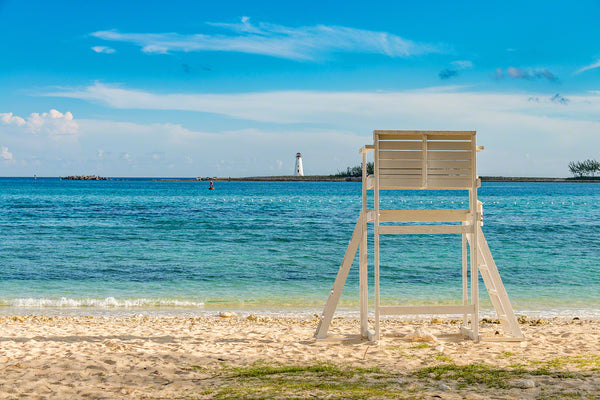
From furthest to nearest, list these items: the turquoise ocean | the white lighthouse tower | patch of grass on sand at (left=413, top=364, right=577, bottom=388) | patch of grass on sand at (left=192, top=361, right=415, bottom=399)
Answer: the white lighthouse tower
the turquoise ocean
patch of grass on sand at (left=413, top=364, right=577, bottom=388)
patch of grass on sand at (left=192, top=361, right=415, bottom=399)

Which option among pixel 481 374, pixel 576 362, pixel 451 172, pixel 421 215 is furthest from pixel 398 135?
pixel 576 362

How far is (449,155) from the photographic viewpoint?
6.02 m

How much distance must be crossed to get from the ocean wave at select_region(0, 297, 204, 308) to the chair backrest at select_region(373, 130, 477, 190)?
6433 millimetres

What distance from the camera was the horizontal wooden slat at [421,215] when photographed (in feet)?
20.0

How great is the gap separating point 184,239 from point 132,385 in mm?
18884

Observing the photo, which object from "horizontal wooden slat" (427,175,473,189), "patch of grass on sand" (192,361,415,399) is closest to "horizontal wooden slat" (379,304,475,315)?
"patch of grass on sand" (192,361,415,399)

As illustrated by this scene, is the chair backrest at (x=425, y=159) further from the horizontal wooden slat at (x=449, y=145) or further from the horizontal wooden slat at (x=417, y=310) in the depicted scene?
the horizontal wooden slat at (x=417, y=310)

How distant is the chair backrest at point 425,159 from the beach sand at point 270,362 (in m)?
1.83

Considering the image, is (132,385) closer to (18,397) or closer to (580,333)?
(18,397)

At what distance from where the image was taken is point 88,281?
13.9 meters

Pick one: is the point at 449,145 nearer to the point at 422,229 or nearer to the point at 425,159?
the point at 425,159

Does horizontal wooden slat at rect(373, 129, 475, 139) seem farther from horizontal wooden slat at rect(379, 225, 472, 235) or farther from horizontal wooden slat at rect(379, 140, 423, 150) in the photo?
horizontal wooden slat at rect(379, 225, 472, 235)

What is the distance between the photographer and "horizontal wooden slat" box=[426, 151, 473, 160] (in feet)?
19.6

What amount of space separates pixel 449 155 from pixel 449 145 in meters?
0.11
